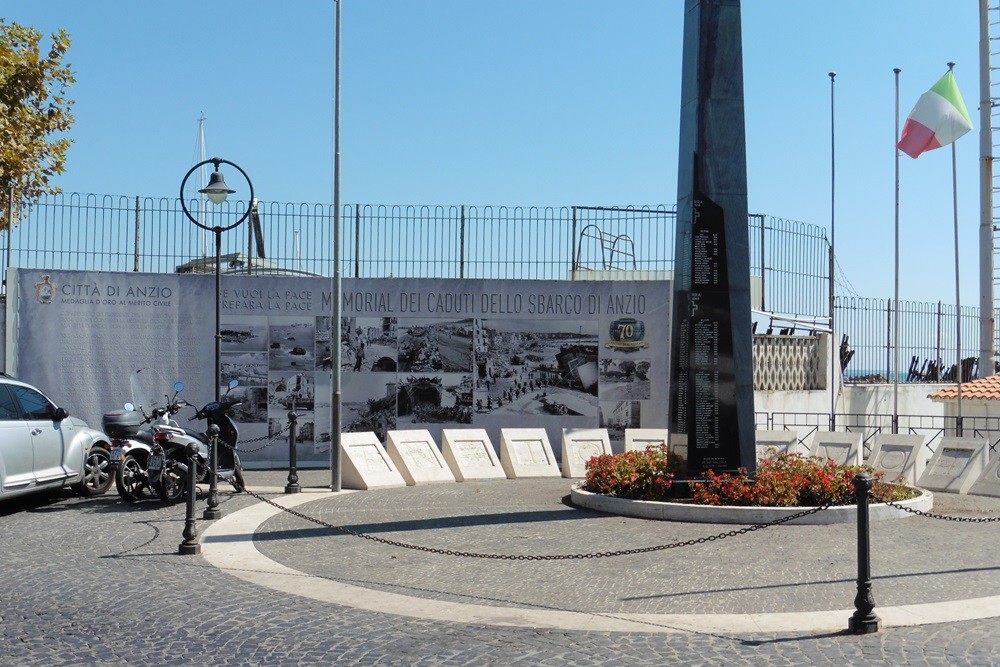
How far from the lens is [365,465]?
16.5 meters

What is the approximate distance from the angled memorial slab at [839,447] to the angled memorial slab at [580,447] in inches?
137

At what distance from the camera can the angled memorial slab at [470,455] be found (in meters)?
17.7

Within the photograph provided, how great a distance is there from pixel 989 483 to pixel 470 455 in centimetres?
796

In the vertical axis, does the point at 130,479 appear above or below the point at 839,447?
below

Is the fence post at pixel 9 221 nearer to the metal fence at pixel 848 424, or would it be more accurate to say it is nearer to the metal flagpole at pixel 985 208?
the metal fence at pixel 848 424

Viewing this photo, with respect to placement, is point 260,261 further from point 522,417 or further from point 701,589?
point 701,589

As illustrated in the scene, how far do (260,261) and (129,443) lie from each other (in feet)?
25.2

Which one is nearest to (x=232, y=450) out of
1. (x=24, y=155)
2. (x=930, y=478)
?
(x=24, y=155)

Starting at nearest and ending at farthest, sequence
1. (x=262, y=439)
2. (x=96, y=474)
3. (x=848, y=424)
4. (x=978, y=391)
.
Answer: (x=96, y=474) < (x=262, y=439) < (x=848, y=424) < (x=978, y=391)

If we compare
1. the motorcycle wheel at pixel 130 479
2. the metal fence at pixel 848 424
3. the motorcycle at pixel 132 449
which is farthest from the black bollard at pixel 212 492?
the metal fence at pixel 848 424

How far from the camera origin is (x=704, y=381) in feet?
44.1

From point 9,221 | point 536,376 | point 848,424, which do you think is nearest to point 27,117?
point 9,221

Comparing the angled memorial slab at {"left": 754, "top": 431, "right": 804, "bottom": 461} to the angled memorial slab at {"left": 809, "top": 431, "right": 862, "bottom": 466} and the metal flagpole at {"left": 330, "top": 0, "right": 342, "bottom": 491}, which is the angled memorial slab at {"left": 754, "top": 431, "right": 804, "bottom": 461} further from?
the metal flagpole at {"left": 330, "top": 0, "right": 342, "bottom": 491}

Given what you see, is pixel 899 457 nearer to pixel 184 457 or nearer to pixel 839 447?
pixel 839 447
